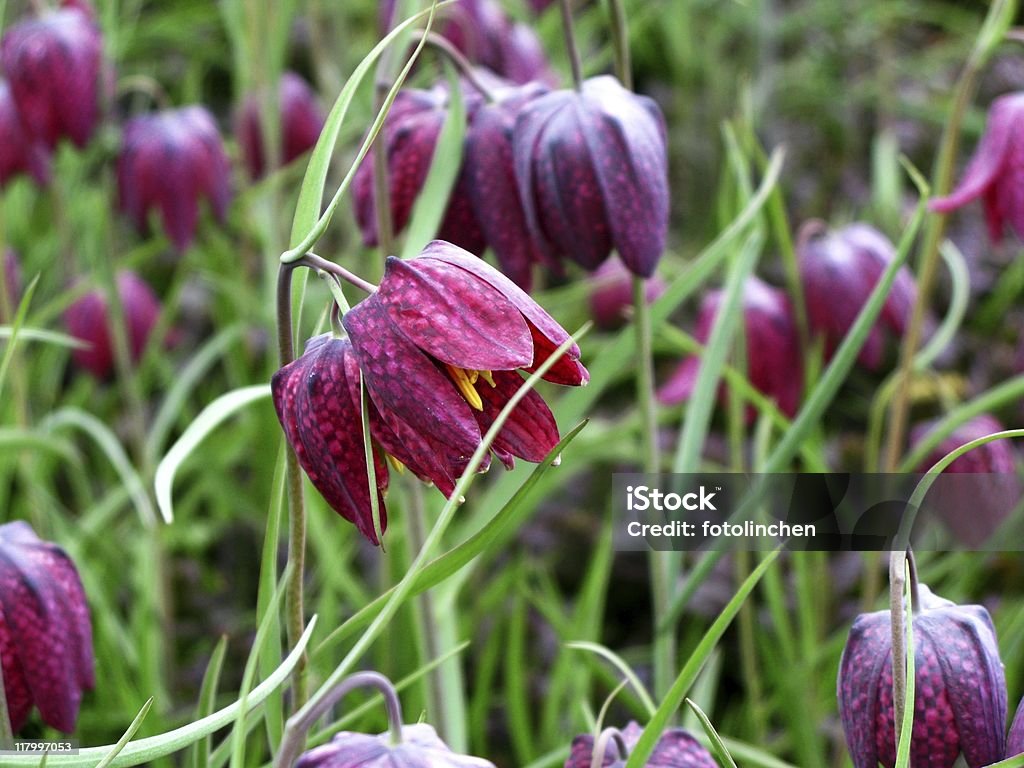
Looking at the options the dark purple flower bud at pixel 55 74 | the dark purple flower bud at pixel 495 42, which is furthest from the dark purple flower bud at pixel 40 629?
the dark purple flower bud at pixel 495 42

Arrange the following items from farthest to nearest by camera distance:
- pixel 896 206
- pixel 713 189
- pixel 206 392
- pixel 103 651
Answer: pixel 713 189 < pixel 206 392 < pixel 896 206 < pixel 103 651

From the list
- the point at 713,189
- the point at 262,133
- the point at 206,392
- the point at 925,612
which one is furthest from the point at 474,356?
the point at 713,189

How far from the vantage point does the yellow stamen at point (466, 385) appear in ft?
1.92

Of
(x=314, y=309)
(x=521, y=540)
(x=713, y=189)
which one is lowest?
(x=521, y=540)

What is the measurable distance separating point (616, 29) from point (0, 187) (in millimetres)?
824

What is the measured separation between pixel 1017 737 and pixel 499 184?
0.48 m

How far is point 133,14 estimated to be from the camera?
2275 mm

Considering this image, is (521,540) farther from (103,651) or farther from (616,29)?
(616,29)

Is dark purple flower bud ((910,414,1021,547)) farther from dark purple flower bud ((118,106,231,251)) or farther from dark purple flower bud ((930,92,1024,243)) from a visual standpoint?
dark purple flower bud ((118,106,231,251))

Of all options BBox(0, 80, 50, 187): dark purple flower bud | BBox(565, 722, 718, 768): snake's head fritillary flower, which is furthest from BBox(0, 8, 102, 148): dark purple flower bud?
BBox(565, 722, 718, 768): snake's head fritillary flower

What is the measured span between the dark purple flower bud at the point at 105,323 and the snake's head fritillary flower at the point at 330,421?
1.03 metres

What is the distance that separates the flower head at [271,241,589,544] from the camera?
557 mm

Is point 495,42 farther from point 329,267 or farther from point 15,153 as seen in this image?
point 329,267

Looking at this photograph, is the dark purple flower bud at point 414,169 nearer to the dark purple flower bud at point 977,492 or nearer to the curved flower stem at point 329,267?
the curved flower stem at point 329,267
